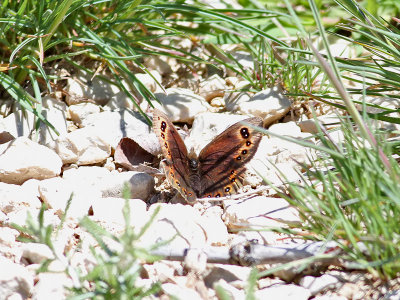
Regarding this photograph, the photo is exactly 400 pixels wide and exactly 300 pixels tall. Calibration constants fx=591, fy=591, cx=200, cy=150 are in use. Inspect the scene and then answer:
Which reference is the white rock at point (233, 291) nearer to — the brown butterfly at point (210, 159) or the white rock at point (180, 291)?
the white rock at point (180, 291)

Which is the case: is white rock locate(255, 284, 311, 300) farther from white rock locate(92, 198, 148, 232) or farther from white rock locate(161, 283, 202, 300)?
white rock locate(92, 198, 148, 232)

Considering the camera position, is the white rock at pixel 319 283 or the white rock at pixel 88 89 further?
the white rock at pixel 88 89

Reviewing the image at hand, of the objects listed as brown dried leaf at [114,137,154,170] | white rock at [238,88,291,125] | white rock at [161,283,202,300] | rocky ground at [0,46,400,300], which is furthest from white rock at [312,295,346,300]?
white rock at [238,88,291,125]

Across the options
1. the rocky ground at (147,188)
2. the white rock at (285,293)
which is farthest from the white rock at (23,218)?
the white rock at (285,293)

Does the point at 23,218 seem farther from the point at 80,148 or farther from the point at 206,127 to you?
the point at 206,127

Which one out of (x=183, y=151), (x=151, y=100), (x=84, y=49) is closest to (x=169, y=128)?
(x=183, y=151)

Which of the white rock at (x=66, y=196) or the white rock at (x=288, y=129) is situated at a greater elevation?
the white rock at (x=288, y=129)

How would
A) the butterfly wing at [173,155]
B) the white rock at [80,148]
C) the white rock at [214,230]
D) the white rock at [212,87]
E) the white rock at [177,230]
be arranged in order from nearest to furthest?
1. the white rock at [177,230]
2. the white rock at [214,230]
3. the butterfly wing at [173,155]
4. the white rock at [80,148]
5. the white rock at [212,87]
